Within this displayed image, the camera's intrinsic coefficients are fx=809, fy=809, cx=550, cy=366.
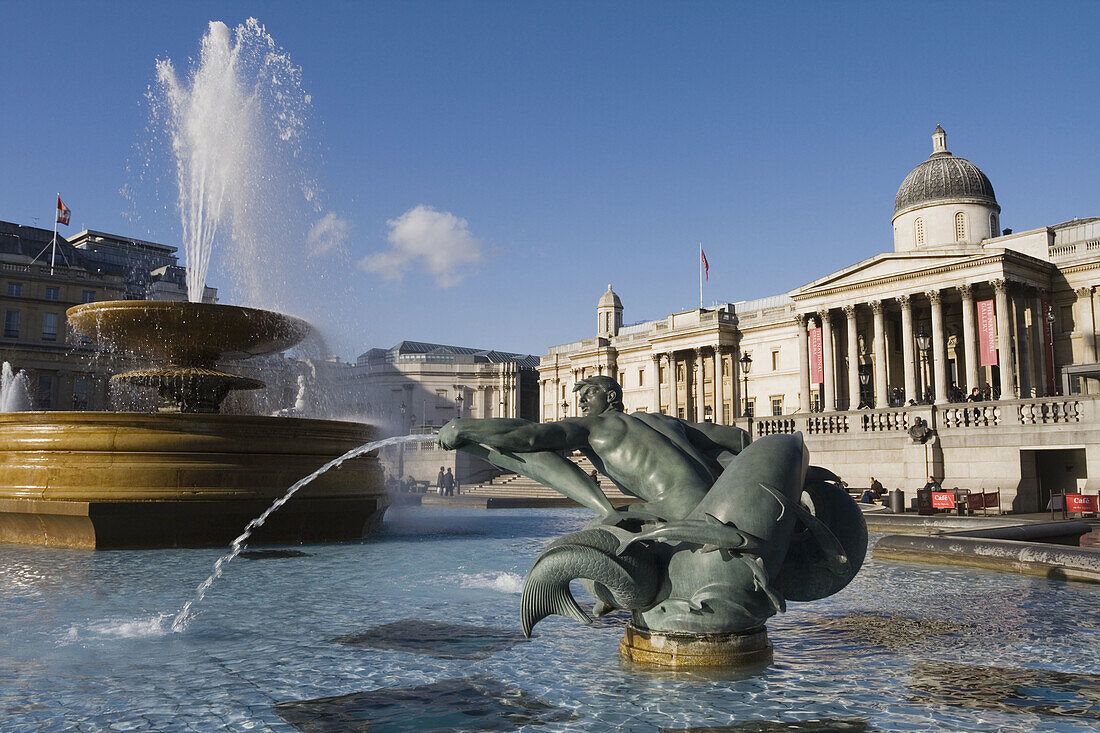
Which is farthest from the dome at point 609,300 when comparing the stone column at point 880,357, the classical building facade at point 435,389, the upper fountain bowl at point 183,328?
the upper fountain bowl at point 183,328

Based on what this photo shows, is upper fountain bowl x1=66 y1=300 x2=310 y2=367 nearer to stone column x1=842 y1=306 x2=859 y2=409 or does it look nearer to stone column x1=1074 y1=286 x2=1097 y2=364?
stone column x1=842 y1=306 x2=859 y2=409

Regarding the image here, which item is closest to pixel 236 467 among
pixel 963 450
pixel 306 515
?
pixel 306 515

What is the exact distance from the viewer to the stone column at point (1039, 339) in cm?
3844

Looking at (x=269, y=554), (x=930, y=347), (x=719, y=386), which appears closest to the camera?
(x=269, y=554)

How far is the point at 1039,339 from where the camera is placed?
38.8 m

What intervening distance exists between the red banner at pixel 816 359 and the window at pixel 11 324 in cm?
5084

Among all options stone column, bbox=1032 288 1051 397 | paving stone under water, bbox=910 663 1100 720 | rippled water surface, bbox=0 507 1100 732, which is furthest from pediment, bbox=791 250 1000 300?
paving stone under water, bbox=910 663 1100 720

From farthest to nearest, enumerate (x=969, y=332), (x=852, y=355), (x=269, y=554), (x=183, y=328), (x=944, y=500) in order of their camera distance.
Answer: (x=852, y=355), (x=969, y=332), (x=944, y=500), (x=183, y=328), (x=269, y=554)

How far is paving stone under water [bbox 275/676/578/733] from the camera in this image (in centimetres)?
392

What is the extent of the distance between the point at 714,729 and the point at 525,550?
28.6ft

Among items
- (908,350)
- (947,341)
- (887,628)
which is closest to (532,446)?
(887,628)

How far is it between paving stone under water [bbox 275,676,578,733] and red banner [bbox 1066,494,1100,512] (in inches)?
702

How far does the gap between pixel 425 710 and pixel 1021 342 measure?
41897 mm

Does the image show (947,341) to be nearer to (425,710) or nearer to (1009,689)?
(1009,689)
